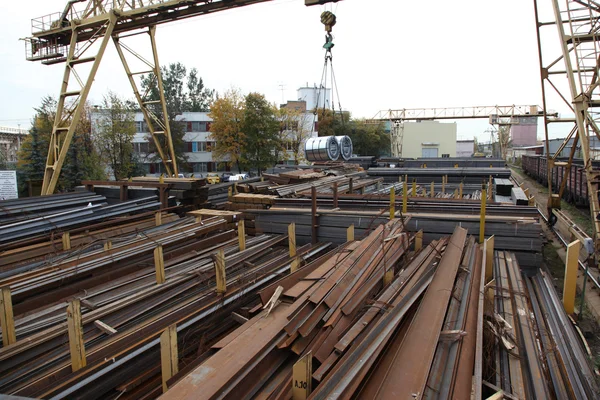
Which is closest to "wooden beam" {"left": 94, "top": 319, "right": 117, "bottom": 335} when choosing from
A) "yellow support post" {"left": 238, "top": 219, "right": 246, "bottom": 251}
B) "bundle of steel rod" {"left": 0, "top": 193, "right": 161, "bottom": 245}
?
"yellow support post" {"left": 238, "top": 219, "right": 246, "bottom": 251}

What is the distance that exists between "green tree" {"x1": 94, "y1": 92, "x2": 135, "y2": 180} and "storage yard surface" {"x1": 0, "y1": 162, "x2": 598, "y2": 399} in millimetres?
20017

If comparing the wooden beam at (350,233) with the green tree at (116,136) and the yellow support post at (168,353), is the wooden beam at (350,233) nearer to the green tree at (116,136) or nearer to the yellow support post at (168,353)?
the yellow support post at (168,353)

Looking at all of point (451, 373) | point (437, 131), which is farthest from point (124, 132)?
point (437, 131)

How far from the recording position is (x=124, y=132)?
26.4 metres

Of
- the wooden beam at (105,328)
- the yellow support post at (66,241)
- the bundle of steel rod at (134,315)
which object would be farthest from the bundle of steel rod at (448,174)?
the wooden beam at (105,328)

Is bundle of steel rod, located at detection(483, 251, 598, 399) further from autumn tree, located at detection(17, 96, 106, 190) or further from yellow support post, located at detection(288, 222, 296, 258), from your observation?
autumn tree, located at detection(17, 96, 106, 190)

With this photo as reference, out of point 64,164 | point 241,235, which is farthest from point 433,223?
point 64,164

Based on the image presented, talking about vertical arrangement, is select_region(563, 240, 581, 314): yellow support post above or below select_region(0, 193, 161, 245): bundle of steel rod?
below

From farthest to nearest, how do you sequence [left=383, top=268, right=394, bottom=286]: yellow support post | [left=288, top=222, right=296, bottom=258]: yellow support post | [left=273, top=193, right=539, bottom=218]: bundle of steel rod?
[left=273, top=193, right=539, bottom=218]: bundle of steel rod, [left=288, top=222, right=296, bottom=258]: yellow support post, [left=383, top=268, right=394, bottom=286]: yellow support post

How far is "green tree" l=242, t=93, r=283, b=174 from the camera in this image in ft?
107

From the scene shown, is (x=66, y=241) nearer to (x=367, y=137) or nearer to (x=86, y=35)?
(x=86, y=35)

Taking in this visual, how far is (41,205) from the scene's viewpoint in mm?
8469

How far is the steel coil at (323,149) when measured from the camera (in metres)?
14.8

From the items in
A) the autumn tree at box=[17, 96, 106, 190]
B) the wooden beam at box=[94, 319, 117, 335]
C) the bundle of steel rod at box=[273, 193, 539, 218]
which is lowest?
the wooden beam at box=[94, 319, 117, 335]
